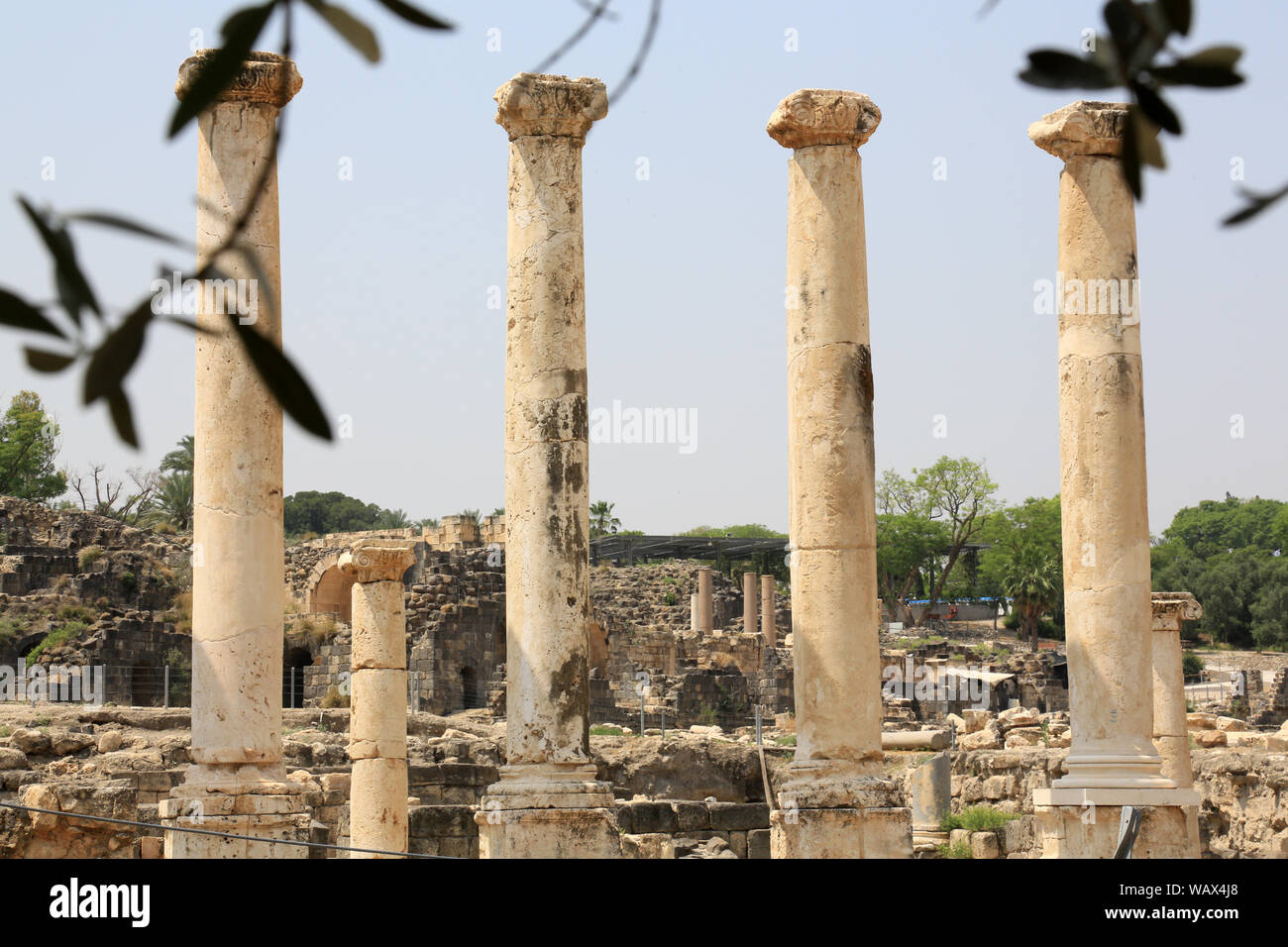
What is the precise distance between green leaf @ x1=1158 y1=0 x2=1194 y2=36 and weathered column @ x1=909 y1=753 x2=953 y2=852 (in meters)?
24.2

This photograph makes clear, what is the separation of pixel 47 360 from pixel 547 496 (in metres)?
14.1

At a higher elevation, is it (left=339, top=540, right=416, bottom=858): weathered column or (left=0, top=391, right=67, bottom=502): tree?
(left=0, top=391, right=67, bottom=502): tree

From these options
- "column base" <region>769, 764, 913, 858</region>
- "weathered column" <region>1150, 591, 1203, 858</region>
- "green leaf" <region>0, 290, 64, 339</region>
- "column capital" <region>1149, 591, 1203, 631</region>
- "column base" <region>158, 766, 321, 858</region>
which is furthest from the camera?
"column capital" <region>1149, 591, 1203, 631</region>

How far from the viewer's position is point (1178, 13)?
2.07m

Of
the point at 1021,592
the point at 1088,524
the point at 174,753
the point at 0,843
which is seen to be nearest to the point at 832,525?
the point at 1088,524

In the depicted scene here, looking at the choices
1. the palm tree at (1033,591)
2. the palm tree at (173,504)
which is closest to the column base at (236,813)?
the palm tree at (173,504)

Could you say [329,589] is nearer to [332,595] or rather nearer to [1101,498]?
[332,595]

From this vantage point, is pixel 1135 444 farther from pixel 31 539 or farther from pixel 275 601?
pixel 31 539

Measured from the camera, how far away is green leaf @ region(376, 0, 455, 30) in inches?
79.4

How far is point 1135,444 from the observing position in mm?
17094

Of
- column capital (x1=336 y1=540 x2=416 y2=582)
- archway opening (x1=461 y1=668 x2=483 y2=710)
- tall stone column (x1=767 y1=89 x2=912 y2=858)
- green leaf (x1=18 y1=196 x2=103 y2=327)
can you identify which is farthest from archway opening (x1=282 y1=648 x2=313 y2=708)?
green leaf (x1=18 y1=196 x2=103 y2=327)

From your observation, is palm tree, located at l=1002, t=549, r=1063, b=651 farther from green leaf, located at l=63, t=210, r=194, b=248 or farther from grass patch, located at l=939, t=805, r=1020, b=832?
green leaf, located at l=63, t=210, r=194, b=248

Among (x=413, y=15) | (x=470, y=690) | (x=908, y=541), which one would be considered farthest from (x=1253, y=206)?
(x=908, y=541)

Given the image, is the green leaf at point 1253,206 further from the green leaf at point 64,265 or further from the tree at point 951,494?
the tree at point 951,494
